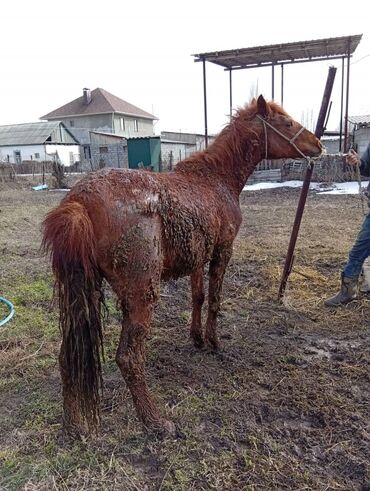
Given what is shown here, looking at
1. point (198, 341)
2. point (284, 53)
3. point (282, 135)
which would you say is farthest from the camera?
point (284, 53)

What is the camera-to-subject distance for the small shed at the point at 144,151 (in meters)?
20.5

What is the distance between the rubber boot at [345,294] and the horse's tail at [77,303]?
3015 millimetres

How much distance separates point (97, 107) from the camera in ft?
172

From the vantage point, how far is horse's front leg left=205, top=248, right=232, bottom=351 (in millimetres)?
3258

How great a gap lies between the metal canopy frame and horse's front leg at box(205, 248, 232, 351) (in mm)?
10239

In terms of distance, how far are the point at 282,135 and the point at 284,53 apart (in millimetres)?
14212

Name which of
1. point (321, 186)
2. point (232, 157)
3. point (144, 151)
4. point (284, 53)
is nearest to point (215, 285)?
point (232, 157)

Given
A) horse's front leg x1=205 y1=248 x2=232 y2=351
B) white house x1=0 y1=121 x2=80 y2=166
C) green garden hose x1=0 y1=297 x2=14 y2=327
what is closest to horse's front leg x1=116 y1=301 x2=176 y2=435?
horse's front leg x1=205 y1=248 x2=232 y2=351

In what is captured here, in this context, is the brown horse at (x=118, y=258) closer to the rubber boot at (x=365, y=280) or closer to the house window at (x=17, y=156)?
the rubber boot at (x=365, y=280)

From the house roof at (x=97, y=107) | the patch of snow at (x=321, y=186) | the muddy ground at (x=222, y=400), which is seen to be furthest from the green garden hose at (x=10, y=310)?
the house roof at (x=97, y=107)

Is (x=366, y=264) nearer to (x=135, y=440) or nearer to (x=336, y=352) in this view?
(x=336, y=352)

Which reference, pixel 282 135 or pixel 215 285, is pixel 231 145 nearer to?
pixel 282 135

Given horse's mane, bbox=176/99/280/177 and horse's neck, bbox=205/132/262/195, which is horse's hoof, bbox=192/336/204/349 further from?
horse's mane, bbox=176/99/280/177

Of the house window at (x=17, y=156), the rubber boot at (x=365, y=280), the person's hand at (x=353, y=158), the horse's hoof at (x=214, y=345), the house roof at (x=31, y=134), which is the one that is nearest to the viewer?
the horse's hoof at (x=214, y=345)
